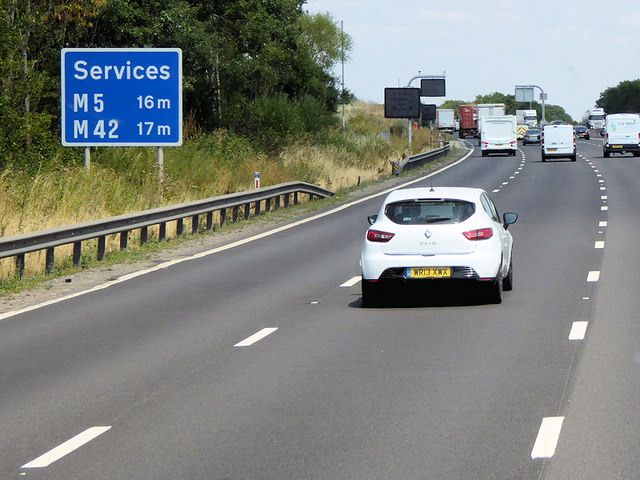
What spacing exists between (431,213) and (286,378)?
212 inches

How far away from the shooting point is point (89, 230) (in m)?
18.9

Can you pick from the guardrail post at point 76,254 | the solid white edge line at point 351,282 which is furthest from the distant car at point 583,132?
the solid white edge line at point 351,282

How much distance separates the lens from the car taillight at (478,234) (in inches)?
555

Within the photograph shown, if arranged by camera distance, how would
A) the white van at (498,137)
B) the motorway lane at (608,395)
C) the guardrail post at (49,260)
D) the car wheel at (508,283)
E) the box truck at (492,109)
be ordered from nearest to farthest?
1. the motorway lane at (608,395)
2. the car wheel at (508,283)
3. the guardrail post at (49,260)
4. the white van at (498,137)
5. the box truck at (492,109)

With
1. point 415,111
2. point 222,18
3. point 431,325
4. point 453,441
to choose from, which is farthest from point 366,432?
point 415,111

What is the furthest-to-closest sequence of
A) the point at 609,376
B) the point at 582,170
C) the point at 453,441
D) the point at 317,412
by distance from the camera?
the point at 582,170
the point at 609,376
the point at 317,412
the point at 453,441

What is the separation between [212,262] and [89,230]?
2195mm

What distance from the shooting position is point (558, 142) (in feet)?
213

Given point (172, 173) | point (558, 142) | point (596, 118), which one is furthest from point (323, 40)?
point (172, 173)

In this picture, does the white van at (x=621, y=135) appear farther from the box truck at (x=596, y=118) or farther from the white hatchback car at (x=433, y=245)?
the box truck at (x=596, y=118)

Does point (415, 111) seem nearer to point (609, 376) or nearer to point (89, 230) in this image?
point (89, 230)

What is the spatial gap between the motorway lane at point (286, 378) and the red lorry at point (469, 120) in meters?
105

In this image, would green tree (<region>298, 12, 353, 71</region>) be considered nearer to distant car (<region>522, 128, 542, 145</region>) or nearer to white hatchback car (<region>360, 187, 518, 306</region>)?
distant car (<region>522, 128, 542, 145</region>)

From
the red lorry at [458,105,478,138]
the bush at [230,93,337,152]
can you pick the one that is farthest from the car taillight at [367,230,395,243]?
the red lorry at [458,105,478,138]
